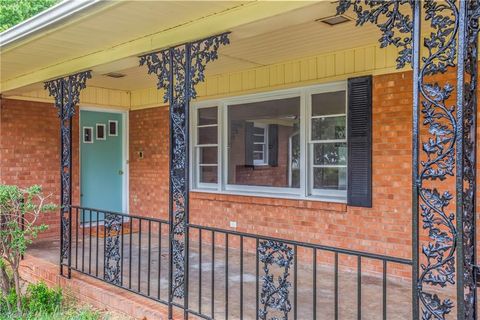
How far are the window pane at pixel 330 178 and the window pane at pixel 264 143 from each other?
30 cm

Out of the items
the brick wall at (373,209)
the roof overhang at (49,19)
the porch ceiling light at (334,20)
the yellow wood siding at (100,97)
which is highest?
the porch ceiling light at (334,20)

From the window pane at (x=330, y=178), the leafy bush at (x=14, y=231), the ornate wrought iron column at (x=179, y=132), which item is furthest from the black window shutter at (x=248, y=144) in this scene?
the leafy bush at (x=14, y=231)

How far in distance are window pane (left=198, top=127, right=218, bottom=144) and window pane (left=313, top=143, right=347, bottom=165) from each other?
1.86m

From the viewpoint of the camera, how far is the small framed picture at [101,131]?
7.41m

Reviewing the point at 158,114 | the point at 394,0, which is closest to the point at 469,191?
the point at 394,0

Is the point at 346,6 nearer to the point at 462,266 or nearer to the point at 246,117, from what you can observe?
the point at 462,266

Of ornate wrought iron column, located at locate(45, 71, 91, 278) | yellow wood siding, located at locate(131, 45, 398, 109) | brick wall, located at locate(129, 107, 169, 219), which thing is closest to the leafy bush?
ornate wrought iron column, located at locate(45, 71, 91, 278)

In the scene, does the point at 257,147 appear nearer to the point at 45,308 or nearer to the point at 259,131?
the point at 259,131

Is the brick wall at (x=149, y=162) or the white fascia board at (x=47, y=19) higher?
the white fascia board at (x=47, y=19)

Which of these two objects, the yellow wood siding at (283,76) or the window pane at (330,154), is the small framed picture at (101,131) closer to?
the yellow wood siding at (283,76)

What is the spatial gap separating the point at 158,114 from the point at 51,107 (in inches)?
68.8

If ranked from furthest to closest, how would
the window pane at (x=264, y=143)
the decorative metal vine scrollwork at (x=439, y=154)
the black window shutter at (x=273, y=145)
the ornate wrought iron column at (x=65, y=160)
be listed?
1. the black window shutter at (x=273, y=145)
2. the window pane at (x=264, y=143)
3. the ornate wrought iron column at (x=65, y=160)
4. the decorative metal vine scrollwork at (x=439, y=154)

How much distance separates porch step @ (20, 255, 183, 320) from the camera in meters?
3.64

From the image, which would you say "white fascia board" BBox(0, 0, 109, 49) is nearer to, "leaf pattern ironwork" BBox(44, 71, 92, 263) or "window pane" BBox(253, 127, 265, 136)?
"leaf pattern ironwork" BBox(44, 71, 92, 263)
